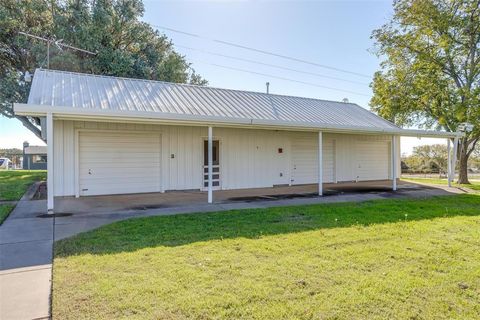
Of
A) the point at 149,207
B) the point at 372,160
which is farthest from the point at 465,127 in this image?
the point at 149,207

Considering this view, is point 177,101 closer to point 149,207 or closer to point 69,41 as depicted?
point 149,207

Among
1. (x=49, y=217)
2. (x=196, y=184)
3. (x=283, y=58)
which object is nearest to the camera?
(x=49, y=217)

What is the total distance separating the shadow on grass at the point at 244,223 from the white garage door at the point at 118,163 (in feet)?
15.0

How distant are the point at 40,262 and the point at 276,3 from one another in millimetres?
13277

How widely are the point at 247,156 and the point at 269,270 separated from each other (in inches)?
354

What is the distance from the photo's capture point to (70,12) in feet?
55.9

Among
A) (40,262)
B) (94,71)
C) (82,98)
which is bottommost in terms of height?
(40,262)

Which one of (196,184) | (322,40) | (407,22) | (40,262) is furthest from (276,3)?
(40,262)

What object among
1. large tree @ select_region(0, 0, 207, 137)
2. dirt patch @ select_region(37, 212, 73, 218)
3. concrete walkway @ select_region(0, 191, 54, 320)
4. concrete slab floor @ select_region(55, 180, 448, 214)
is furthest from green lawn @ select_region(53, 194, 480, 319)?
large tree @ select_region(0, 0, 207, 137)

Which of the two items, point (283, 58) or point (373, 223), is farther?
point (283, 58)

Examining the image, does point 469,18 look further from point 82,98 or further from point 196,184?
point 82,98

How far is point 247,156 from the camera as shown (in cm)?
1277

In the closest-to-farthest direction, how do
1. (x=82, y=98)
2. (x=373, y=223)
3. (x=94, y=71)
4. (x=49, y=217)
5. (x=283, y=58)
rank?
(x=373, y=223) < (x=49, y=217) < (x=82, y=98) < (x=94, y=71) < (x=283, y=58)

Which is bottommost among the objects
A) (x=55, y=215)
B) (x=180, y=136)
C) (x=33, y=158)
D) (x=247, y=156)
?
(x=55, y=215)
